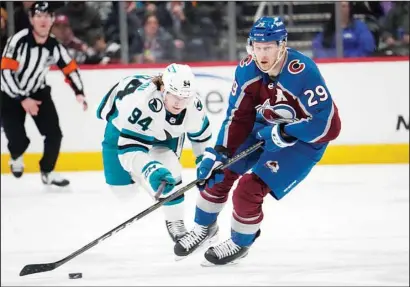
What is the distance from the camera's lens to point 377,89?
816 cm

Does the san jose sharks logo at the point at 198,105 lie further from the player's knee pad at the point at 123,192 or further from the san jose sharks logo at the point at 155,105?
the player's knee pad at the point at 123,192

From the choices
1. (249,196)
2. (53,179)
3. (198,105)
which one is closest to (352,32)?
(249,196)

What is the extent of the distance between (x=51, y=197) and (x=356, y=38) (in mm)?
3933

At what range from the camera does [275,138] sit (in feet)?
9.33

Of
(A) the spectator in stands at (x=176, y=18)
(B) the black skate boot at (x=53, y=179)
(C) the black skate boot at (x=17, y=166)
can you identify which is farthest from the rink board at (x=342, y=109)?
(A) the spectator in stands at (x=176, y=18)

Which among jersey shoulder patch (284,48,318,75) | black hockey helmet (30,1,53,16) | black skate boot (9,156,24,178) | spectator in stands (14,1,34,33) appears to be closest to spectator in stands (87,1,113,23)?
spectator in stands (14,1,34,33)

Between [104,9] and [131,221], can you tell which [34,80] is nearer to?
[104,9]

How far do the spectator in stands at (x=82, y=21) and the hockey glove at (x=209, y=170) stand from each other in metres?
1.66

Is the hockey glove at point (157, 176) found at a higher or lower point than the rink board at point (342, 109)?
higher

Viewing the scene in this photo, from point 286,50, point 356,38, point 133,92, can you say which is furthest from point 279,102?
point 356,38

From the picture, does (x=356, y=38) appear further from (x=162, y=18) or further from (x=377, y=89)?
(x=377, y=89)

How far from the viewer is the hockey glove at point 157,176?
259 cm

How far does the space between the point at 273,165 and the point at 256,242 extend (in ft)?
9.59

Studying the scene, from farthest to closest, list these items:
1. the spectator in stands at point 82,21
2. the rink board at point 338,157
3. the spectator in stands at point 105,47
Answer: the rink board at point 338,157 < the spectator in stands at point 105,47 < the spectator in stands at point 82,21
